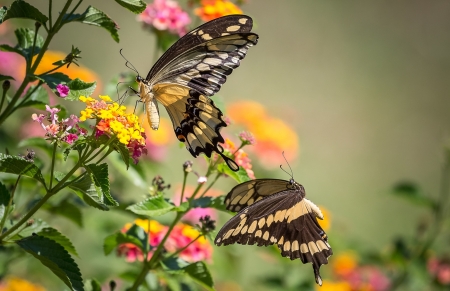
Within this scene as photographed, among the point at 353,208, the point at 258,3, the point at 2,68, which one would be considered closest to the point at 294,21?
the point at 258,3

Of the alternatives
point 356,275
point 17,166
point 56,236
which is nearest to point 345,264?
point 356,275

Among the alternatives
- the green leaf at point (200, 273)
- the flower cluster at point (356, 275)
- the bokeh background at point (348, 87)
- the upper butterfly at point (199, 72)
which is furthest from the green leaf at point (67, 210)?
the bokeh background at point (348, 87)

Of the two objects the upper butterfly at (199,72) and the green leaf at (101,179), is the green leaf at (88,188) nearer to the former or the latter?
the green leaf at (101,179)

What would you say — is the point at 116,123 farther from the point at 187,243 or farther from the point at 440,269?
the point at 440,269

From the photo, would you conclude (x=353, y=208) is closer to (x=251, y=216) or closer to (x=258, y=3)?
(x=258, y=3)

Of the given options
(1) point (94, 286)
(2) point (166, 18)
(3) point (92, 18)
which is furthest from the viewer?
(2) point (166, 18)

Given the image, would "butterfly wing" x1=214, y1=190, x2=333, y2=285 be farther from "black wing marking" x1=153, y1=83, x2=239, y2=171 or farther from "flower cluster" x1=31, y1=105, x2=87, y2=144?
"flower cluster" x1=31, y1=105, x2=87, y2=144
